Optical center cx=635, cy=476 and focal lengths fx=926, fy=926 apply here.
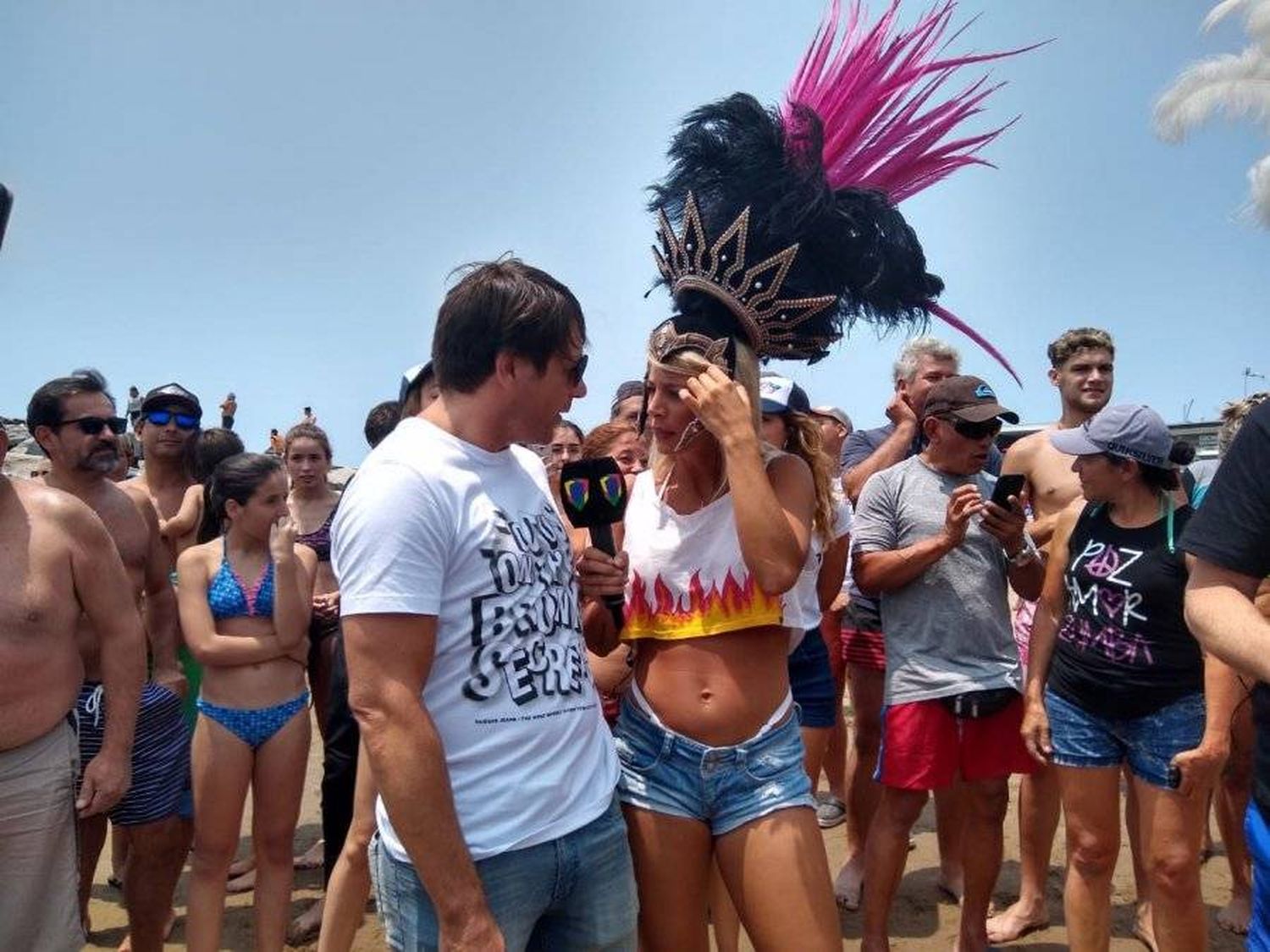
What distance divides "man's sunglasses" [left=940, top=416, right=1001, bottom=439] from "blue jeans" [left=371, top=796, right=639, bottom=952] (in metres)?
2.31

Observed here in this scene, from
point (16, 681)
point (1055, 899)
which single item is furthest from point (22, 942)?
point (1055, 899)

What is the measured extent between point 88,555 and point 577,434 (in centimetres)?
266

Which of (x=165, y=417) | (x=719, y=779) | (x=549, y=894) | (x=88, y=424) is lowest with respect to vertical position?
(x=549, y=894)

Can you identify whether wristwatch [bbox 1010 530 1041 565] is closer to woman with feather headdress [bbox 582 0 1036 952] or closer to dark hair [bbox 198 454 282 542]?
woman with feather headdress [bbox 582 0 1036 952]

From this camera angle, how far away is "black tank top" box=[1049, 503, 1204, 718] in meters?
3.24

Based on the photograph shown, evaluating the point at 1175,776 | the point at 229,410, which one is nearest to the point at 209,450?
the point at 1175,776

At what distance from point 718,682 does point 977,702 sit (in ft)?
5.43

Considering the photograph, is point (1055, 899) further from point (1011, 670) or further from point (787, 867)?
point (787, 867)

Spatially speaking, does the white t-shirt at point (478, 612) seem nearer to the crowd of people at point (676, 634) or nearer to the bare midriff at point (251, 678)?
the crowd of people at point (676, 634)

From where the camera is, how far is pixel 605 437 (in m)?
4.20

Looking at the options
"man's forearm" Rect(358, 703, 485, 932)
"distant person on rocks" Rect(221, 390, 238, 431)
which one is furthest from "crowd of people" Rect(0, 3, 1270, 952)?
"distant person on rocks" Rect(221, 390, 238, 431)

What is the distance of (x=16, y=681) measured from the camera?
272 cm

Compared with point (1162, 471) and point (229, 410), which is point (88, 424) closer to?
point (1162, 471)

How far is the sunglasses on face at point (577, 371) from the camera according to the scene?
2.10 meters
